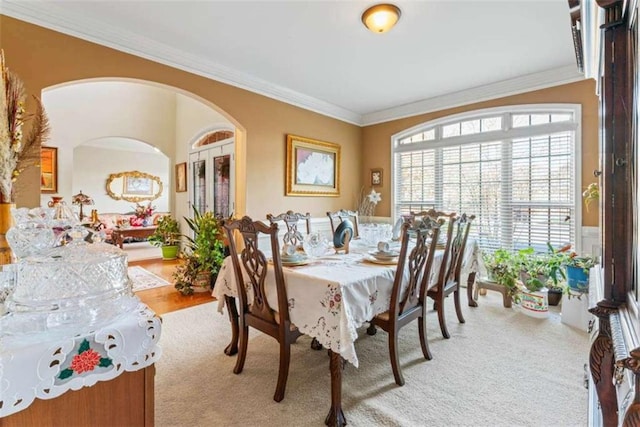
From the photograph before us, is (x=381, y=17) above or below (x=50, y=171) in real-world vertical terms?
above

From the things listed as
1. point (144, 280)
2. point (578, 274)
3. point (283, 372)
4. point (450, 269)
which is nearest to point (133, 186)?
point (144, 280)

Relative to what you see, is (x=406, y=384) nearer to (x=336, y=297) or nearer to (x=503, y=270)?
(x=336, y=297)

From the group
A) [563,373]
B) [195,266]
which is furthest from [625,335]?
[195,266]

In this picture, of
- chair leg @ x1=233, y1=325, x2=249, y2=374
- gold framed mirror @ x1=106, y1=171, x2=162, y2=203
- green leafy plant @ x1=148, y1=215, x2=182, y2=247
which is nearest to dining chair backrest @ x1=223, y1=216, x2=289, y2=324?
chair leg @ x1=233, y1=325, x2=249, y2=374

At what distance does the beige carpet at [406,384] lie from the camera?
1632 millimetres

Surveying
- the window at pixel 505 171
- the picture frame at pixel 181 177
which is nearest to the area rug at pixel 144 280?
the picture frame at pixel 181 177

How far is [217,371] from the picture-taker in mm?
2068

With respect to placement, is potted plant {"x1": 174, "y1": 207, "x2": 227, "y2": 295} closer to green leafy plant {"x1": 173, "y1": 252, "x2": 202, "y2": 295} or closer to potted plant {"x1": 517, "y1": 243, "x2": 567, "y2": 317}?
green leafy plant {"x1": 173, "y1": 252, "x2": 202, "y2": 295}

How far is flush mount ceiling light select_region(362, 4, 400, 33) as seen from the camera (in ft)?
7.66

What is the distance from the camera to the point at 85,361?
27.7 inches

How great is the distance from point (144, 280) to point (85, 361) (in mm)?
4375

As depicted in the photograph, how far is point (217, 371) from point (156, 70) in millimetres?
2829

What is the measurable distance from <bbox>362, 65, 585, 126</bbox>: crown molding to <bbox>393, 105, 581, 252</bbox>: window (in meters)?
0.20

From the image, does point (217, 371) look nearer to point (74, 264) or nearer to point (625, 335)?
Result: point (74, 264)
